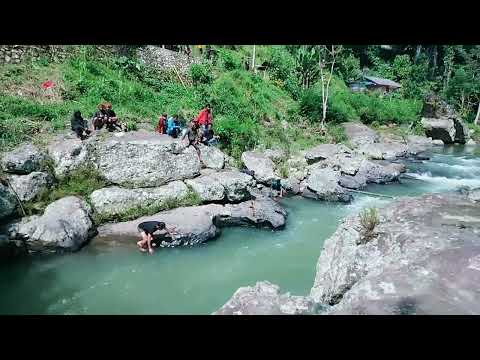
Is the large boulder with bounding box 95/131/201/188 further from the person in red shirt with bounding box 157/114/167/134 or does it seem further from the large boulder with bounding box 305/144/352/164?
the large boulder with bounding box 305/144/352/164

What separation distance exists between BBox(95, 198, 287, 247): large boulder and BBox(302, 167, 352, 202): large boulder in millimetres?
2342

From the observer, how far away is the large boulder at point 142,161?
11.1 metres

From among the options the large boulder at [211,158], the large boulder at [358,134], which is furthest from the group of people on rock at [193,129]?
the large boulder at [358,134]

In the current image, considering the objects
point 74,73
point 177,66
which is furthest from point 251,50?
point 74,73

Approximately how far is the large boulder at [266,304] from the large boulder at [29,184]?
7.53 m

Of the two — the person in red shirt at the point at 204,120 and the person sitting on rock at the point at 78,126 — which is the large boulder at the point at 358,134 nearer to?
the person in red shirt at the point at 204,120

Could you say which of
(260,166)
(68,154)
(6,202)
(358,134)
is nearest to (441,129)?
(358,134)

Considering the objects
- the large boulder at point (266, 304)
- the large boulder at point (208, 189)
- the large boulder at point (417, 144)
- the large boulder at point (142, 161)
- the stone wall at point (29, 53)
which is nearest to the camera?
the large boulder at point (266, 304)

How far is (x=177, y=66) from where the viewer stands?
20688 mm

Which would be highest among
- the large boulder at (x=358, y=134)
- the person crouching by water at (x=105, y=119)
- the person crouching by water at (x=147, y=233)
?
the person crouching by water at (x=105, y=119)

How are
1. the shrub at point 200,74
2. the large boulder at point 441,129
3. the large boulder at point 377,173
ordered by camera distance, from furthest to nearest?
the large boulder at point 441,129
the shrub at point 200,74
the large boulder at point 377,173

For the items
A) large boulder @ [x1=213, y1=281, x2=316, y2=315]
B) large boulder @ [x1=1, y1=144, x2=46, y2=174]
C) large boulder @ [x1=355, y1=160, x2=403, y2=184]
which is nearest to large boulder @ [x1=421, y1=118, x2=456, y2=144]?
large boulder @ [x1=355, y1=160, x2=403, y2=184]
